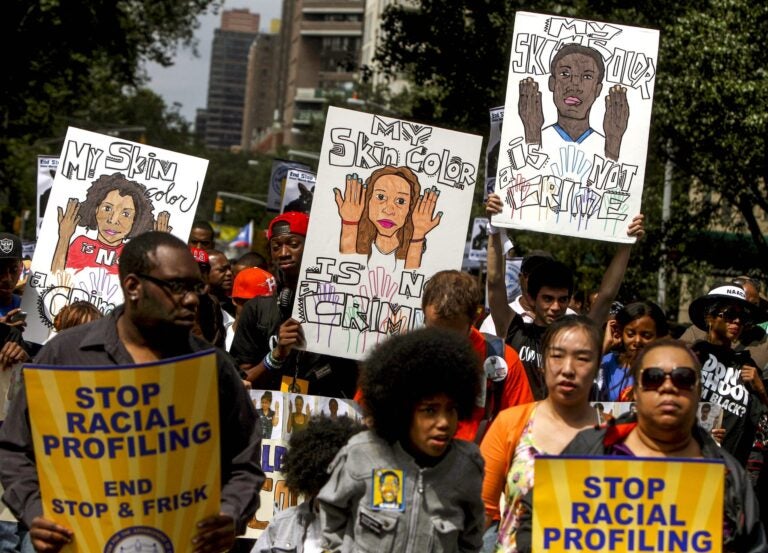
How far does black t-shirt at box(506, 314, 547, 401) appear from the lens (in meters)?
6.76

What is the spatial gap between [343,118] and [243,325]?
3.81 feet

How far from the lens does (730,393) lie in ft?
24.2

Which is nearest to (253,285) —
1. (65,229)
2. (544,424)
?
(65,229)

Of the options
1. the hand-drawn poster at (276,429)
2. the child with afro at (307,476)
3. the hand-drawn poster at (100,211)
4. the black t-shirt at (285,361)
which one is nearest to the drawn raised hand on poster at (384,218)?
the black t-shirt at (285,361)

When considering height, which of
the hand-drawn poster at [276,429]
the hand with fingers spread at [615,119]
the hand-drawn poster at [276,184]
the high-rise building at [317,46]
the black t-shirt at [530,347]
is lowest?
the hand-drawn poster at [276,429]

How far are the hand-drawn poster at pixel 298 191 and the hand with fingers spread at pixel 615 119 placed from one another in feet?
16.8

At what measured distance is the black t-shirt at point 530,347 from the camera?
22.2 feet

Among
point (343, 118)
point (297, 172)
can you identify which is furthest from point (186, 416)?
point (297, 172)

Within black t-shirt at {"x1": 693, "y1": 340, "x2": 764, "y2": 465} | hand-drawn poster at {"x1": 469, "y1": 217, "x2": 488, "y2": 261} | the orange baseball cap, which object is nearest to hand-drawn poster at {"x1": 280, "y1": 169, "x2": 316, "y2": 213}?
the orange baseball cap

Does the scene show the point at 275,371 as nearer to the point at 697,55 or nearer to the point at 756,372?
the point at 756,372

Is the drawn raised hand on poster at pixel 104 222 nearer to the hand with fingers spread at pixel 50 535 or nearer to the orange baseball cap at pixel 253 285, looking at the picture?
the orange baseball cap at pixel 253 285

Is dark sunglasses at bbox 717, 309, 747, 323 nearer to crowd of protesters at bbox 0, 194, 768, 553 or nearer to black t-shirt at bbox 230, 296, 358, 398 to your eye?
black t-shirt at bbox 230, 296, 358, 398

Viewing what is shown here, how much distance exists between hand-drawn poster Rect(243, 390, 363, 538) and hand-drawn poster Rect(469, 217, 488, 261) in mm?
11746

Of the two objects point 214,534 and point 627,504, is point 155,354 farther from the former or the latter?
point 627,504
